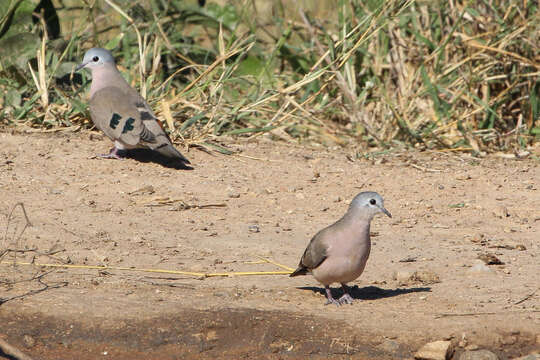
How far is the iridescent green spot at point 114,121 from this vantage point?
6.25 meters

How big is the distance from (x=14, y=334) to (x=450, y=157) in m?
4.17

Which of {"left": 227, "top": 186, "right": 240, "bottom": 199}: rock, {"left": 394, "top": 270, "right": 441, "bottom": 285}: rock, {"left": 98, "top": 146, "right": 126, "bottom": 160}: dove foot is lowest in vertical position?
{"left": 227, "top": 186, "right": 240, "bottom": 199}: rock

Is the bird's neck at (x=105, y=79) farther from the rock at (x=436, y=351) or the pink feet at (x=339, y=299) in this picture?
the rock at (x=436, y=351)

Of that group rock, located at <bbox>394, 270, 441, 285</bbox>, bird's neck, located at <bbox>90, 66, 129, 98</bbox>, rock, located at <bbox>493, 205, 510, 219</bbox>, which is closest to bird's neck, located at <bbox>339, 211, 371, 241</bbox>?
rock, located at <bbox>394, 270, 441, 285</bbox>

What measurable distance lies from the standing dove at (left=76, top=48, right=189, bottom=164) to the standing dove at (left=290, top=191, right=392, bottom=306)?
2223 mm

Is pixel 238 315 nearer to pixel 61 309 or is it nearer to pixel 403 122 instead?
pixel 61 309

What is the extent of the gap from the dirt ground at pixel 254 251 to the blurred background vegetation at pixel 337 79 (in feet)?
0.96

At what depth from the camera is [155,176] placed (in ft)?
20.3

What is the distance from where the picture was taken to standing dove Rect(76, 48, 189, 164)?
6.16 meters

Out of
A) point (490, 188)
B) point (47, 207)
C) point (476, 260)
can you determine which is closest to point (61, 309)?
point (47, 207)

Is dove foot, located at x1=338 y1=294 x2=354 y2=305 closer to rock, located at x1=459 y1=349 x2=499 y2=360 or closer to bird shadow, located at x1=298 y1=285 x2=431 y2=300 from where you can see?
bird shadow, located at x1=298 y1=285 x2=431 y2=300

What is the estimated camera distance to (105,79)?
6551 millimetres

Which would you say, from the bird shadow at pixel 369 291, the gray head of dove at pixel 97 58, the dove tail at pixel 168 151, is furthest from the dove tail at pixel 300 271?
the gray head of dove at pixel 97 58

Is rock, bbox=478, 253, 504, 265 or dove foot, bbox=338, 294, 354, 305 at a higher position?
rock, bbox=478, 253, 504, 265
